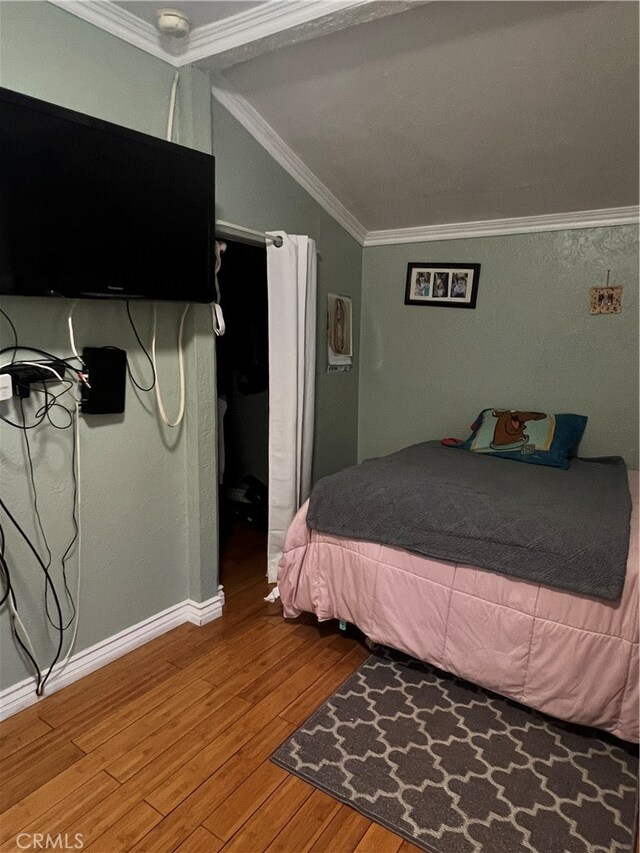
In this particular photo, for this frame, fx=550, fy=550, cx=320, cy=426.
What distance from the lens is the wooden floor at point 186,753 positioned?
149 centimetres

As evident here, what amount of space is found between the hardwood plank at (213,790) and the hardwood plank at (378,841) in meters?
0.40

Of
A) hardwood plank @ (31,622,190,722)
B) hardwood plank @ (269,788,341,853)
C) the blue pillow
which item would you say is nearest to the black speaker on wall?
hardwood plank @ (31,622,190,722)

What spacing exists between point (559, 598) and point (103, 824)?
151 cm

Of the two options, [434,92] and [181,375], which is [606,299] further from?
[181,375]

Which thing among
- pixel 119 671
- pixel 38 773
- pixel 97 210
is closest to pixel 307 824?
pixel 38 773

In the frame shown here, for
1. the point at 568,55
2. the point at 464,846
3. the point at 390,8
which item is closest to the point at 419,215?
the point at 568,55

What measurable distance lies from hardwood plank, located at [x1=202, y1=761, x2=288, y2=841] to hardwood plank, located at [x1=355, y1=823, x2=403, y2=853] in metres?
0.30

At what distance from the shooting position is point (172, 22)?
1902 millimetres

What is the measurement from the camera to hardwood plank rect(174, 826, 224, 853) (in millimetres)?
1443

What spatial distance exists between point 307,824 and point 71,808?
672 mm

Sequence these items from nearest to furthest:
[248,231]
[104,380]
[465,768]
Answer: [465,768] < [104,380] < [248,231]

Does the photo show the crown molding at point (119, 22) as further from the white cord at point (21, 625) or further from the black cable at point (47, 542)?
the white cord at point (21, 625)

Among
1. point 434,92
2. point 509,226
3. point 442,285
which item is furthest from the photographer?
point 442,285

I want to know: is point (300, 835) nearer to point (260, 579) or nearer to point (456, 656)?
point (456, 656)
